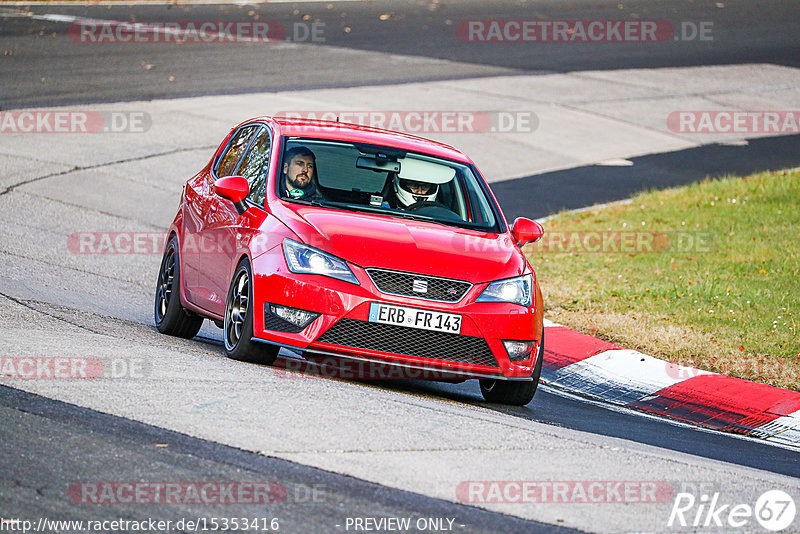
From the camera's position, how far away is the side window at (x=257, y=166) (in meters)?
8.63

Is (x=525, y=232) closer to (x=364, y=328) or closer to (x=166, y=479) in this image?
(x=364, y=328)

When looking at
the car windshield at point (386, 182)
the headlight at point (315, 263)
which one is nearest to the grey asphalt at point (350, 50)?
the car windshield at point (386, 182)

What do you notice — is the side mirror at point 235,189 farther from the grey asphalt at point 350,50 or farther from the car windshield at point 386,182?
the grey asphalt at point 350,50

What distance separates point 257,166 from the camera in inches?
354

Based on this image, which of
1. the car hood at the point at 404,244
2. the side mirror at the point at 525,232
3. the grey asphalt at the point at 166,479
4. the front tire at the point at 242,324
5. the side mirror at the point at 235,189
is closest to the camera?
the grey asphalt at the point at 166,479

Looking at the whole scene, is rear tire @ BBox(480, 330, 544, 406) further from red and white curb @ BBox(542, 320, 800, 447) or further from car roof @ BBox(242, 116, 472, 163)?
car roof @ BBox(242, 116, 472, 163)

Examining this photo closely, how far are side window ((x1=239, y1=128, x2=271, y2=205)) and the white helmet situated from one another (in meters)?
0.98

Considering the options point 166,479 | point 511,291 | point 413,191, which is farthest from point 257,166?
point 166,479

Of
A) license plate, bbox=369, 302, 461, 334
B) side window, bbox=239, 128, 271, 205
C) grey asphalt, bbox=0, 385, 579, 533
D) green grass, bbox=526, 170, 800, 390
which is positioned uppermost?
A: side window, bbox=239, 128, 271, 205

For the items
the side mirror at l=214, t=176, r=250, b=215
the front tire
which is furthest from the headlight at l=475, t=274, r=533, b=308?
the side mirror at l=214, t=176, r=250, b=215

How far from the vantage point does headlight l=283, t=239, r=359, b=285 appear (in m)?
7.63

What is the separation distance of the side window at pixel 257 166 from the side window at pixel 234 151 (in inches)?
8.1

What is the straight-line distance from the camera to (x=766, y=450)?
26.2 ft

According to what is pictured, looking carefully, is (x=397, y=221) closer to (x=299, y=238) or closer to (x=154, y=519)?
(x=299, y=238)
